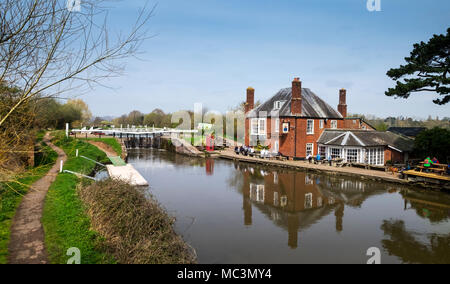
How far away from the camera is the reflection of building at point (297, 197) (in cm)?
1270

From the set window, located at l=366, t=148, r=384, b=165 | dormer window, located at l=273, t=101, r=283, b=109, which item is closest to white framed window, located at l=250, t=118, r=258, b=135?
dormer window, located at l=273, t=101, r=283, b=109

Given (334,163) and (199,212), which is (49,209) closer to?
(199,212)

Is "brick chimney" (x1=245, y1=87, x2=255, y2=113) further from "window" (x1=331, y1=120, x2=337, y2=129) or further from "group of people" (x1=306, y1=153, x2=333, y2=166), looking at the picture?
"group of people" (x1=306, y1=153, x2=333, y2=166)

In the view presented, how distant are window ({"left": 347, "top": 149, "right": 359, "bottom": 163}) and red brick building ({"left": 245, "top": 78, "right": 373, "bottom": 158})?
434 cm

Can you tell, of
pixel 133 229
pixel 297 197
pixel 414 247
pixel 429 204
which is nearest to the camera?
pixel 133 229

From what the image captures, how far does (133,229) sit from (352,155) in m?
22.3

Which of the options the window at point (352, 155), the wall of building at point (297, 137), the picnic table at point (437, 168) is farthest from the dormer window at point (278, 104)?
the picnic table at point (437, 168)

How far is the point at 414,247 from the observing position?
989 centimetres

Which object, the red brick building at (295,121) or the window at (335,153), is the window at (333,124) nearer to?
the red brick building at (295,121)

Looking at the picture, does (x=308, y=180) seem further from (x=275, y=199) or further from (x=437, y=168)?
(x=437, y=168)

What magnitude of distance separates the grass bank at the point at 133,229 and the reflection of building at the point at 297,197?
404cm

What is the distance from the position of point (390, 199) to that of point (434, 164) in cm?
499

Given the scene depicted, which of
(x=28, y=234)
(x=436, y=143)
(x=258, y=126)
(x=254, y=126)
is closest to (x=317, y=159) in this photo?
(x=258, y=126)
